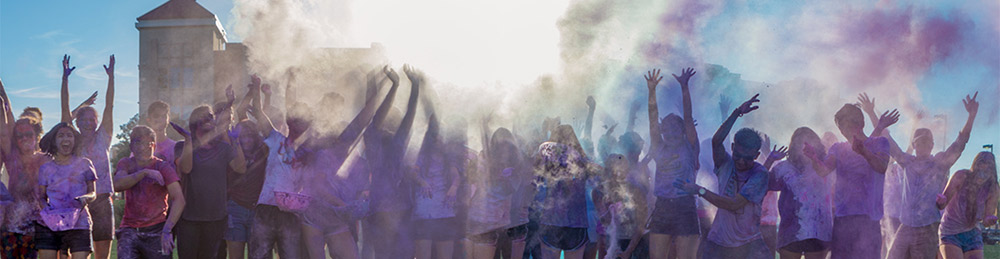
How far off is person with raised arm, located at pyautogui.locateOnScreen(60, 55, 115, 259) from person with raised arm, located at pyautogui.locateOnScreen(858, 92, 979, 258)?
225 inches

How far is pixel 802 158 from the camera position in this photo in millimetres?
5062

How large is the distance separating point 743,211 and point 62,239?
4384 millimetres

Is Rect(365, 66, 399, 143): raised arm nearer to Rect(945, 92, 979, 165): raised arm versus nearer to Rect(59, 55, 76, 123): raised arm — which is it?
Rect(59, 55, 76, 123): raised arm

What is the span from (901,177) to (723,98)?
70.7 inches

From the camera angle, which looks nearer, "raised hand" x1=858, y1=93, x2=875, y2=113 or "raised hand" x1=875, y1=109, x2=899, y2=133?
"raised hand" x1=875, y1=109, x2=899, y2=133

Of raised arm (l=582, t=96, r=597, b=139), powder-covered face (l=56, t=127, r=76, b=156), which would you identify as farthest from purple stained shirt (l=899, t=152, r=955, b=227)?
powder-covered face (l=56, t=127, r=76, b=156)

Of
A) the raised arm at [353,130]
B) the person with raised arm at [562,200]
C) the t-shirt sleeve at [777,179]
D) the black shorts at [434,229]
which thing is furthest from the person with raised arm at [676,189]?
the raised arm at [353,130]

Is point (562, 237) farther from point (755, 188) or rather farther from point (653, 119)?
point (755, 188)

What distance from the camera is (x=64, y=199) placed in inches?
186

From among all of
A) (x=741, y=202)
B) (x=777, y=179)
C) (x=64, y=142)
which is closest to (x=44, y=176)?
(x=64, y=142)

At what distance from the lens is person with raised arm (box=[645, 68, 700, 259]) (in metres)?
5.31

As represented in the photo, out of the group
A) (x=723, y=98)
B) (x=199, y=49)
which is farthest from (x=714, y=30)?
(x=199, y=49)

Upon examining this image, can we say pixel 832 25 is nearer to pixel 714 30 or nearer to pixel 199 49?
pixel 714 30

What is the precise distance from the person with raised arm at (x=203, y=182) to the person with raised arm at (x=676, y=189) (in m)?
2.98
